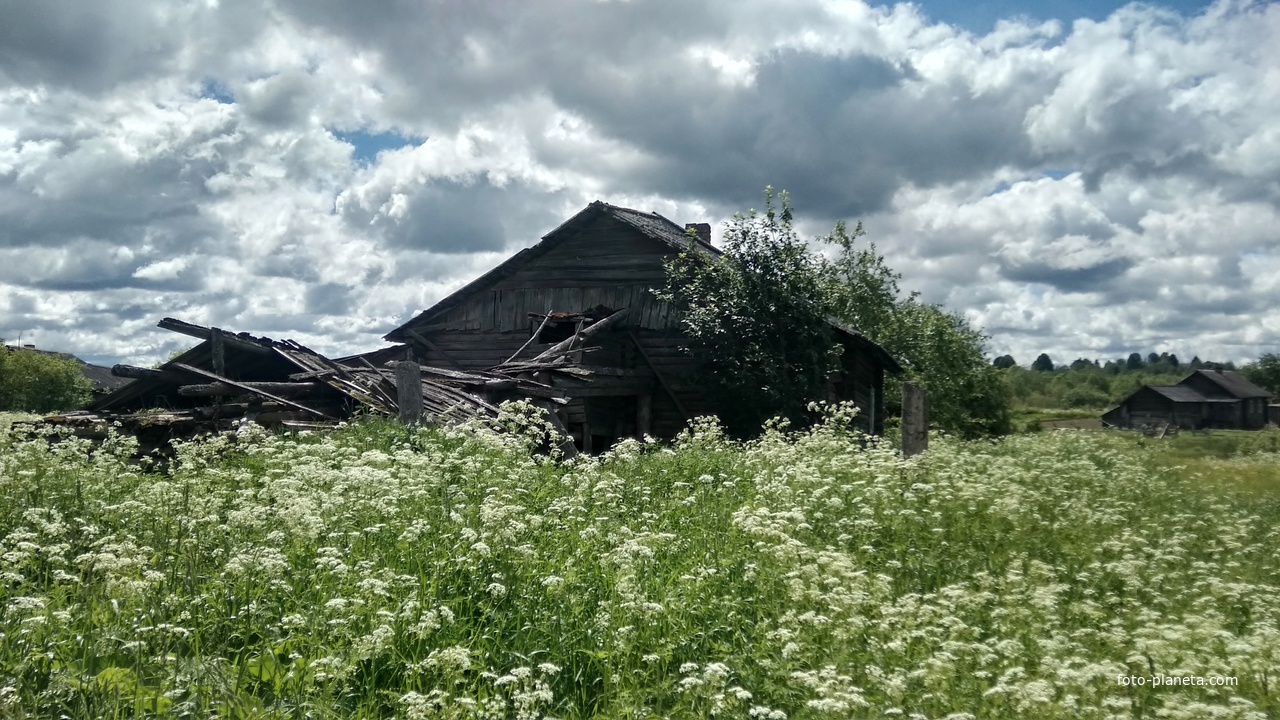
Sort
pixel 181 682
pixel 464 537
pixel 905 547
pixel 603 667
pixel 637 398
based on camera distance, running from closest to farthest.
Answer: pixel 181 682
pixel 603 667
pixel 464 537
pixel 905 547
pixel 637 398

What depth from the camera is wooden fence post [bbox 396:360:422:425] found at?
40.0 feet

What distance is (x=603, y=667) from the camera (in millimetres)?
4652

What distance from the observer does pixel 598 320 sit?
→ 70.1 ft

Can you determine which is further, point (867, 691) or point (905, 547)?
point (905, 547)

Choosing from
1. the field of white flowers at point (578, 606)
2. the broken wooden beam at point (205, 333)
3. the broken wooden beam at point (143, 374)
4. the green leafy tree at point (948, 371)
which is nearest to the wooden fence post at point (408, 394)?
the field of white flowers at point (578, 606)

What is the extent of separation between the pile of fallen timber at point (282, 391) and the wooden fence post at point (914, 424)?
5406mm

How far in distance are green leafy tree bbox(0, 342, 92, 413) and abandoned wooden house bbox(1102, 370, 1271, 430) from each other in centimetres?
7804

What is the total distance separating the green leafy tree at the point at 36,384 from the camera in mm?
59594

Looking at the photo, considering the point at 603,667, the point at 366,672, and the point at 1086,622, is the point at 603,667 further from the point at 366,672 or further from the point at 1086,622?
the point at 1086,622

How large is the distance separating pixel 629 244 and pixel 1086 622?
1754 cm

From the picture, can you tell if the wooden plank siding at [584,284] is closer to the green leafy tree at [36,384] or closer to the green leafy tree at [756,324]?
the green leafy tree at [756,324]

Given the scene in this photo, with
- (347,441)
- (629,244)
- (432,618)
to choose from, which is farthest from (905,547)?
(629,244)

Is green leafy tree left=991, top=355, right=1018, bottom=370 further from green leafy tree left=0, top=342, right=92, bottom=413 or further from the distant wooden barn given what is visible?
green leafy tree left=0, top=342, right=92, bottom=413

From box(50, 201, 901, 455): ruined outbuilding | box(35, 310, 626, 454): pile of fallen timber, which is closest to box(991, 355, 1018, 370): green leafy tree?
box(50, 201, 901, 455): ruined outbuilding
